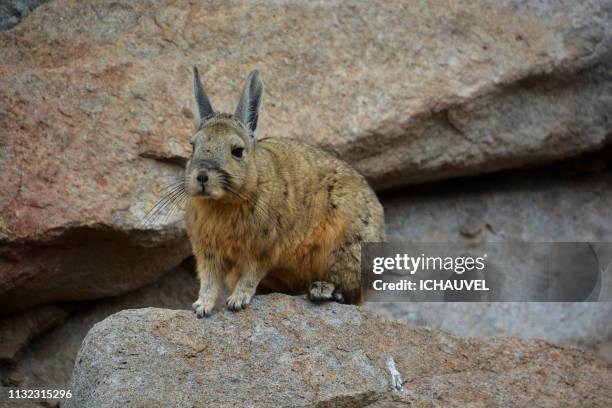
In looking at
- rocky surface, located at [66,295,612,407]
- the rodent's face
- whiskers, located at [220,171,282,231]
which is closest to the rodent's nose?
the rodent's face

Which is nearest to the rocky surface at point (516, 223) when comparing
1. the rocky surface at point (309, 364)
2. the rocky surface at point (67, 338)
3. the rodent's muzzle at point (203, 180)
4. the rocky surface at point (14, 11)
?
the rocky surface at point (67, 338)

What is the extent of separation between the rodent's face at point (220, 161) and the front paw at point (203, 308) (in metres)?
0.76

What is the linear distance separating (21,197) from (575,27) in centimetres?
562

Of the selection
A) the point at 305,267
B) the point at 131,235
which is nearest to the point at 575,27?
the point at 305,267

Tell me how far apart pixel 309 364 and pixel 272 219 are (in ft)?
3.81

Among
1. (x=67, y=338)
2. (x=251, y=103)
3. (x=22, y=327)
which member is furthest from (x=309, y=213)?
(x=22, y=327)

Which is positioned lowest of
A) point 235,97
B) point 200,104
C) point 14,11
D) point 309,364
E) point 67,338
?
point 309,364

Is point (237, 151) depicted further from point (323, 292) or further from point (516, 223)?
point (516, 223)

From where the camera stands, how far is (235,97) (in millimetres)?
9672

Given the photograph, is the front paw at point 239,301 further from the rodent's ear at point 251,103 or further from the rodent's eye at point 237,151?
the rodent's ear at point 251,103

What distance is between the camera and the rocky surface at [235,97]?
8.73 meters

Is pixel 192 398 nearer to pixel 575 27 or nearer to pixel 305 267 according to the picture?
pixel 305 267

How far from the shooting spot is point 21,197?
8.52m

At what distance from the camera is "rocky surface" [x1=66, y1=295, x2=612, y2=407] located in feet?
21.9
